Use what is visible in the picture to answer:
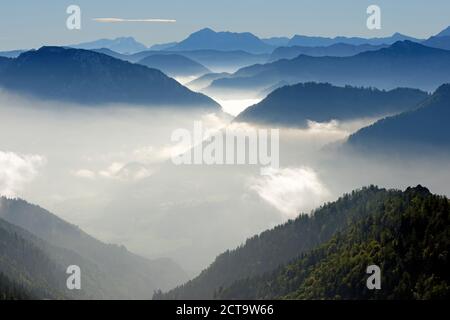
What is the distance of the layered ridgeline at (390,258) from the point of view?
12290 centimetres

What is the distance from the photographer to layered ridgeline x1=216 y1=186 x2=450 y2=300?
122900 mm

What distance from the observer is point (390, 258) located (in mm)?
129750

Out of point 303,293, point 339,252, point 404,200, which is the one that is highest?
point 404,200

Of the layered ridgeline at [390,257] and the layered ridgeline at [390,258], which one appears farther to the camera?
the layered ridgeline at [390,257]

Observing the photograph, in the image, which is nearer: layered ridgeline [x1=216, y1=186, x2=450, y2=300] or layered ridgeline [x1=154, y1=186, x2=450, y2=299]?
layered ridgeline [x1=216, y1=186, x2=450, y2=300]

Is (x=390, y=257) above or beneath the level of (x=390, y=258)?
above
